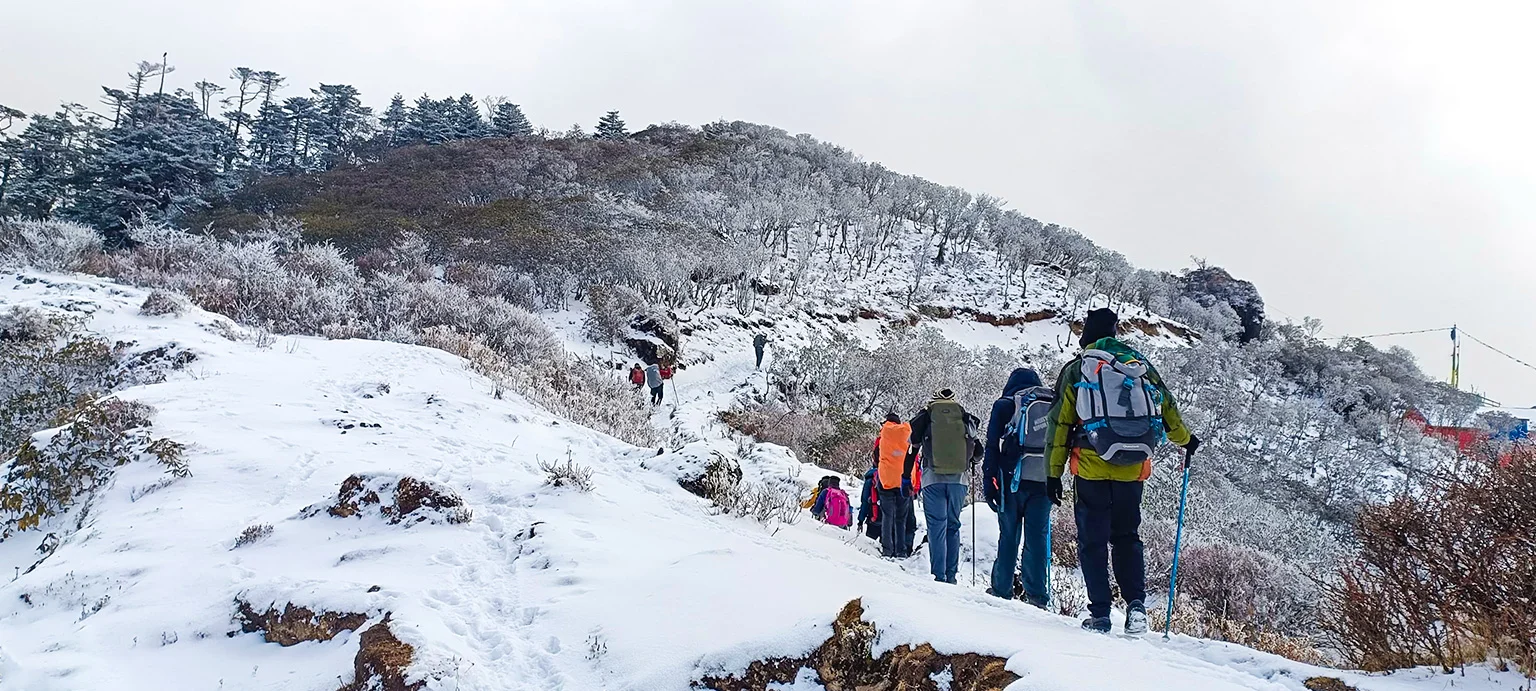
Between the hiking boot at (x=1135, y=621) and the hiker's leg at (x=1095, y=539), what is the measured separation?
0.11m

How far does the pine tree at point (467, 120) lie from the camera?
54.4 metres

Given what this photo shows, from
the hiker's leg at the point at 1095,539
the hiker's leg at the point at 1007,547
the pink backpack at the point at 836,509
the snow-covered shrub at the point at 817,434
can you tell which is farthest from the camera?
the snow-covered shrub at the point at 817,434

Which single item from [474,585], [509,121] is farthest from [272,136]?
[474,585]

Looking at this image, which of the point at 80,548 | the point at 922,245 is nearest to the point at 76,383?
the point at 80,548

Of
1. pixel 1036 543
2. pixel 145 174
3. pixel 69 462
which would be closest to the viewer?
pixel 1036 543

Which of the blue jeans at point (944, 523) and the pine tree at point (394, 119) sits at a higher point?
the pine tree at point (394, 119)

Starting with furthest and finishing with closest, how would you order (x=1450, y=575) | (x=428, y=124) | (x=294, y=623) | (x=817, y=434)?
(x=428, y=124)
(x=817, y=434)
(x=294, y=623)
(x=1450, y=575)

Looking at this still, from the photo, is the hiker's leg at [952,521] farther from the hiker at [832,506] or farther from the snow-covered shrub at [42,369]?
the snow-covered shrub at [42,369]

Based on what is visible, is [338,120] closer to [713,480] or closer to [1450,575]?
[713,480]

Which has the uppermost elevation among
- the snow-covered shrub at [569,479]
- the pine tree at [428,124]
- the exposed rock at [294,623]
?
the pine tree at [428,124]

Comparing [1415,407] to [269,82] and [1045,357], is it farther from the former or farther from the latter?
[269,82]

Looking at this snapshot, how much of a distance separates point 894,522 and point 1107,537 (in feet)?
12.1

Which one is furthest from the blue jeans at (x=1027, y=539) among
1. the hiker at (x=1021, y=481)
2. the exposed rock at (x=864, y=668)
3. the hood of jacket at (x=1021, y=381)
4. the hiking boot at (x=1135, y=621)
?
the exposed rock at (x=864, y=668)

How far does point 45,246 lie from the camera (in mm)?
16531
